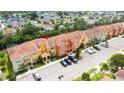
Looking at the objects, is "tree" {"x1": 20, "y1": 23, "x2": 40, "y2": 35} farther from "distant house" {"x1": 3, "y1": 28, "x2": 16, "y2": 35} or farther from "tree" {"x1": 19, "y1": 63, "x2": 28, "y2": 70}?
"tree" {"x1": 19, "y1": 63, "x2": 28, "y2": 70}

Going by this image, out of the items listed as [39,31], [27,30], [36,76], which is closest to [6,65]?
[36,76]

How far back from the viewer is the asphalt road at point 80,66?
478cm

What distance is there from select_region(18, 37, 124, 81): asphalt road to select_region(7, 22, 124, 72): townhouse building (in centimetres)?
25

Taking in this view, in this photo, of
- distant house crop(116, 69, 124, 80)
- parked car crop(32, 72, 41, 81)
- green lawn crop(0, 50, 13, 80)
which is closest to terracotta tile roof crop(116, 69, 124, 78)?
distant house crop(116, 69, 124, 80)

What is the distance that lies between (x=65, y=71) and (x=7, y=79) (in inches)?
→ 52.6

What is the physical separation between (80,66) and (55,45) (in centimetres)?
79

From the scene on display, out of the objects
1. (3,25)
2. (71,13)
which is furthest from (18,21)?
(71,13)

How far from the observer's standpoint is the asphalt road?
188 inches

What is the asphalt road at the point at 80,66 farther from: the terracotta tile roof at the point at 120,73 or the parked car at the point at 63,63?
the terracotta tile roof at the point at 120,73

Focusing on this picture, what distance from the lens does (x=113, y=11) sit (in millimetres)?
4828

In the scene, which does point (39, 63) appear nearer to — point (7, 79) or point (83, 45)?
point (7, 79)

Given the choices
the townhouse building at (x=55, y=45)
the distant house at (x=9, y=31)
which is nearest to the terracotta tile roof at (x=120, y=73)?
the townhouse building at (x=55, y=45)

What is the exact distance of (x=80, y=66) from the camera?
4.97 metres

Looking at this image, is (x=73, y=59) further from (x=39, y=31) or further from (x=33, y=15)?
(x=33, y=15)
